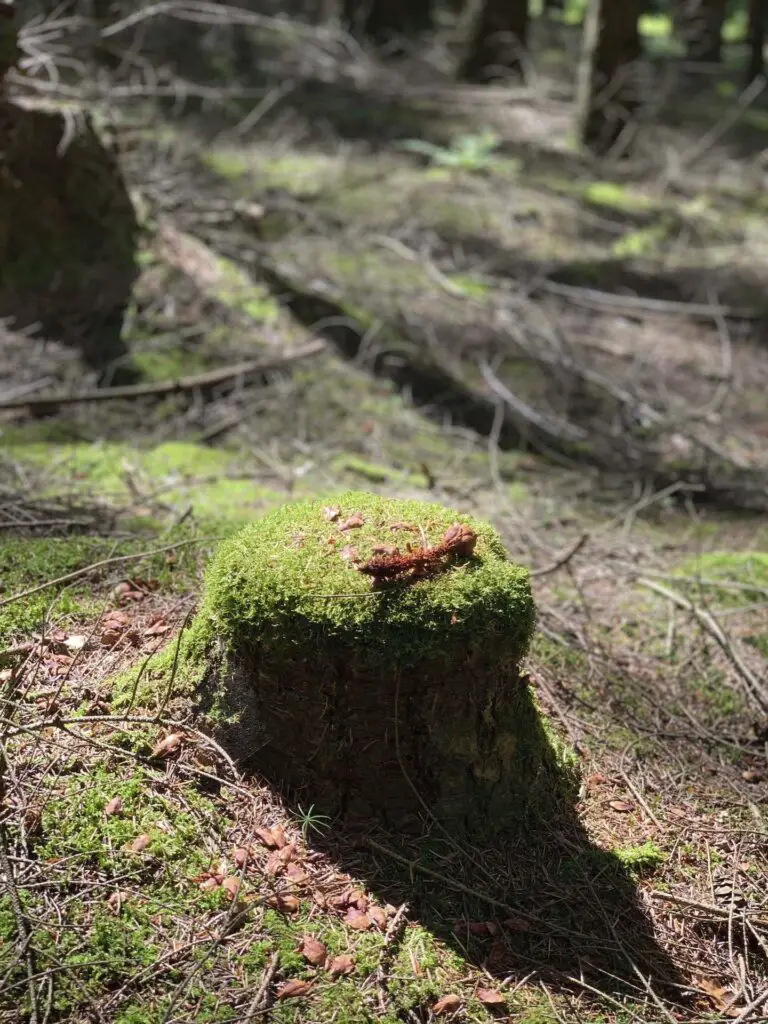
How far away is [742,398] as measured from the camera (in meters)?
8.30

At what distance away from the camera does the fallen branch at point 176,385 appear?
6.56 metres

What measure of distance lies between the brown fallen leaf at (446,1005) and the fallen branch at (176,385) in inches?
202

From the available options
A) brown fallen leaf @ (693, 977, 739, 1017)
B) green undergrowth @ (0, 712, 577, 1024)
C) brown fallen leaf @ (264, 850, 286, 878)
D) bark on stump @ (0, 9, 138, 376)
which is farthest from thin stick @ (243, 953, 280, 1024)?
bark on stump @ (0, 9, 138, 376)

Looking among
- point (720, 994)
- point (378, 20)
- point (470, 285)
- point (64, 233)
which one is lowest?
point (720, 994)

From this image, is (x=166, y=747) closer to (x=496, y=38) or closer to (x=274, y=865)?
(x=274, y=865)

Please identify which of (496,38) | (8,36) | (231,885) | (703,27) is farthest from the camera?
(703,27)

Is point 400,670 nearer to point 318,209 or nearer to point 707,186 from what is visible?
point 318,209

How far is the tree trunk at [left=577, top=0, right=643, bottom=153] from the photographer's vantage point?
38.3 feet

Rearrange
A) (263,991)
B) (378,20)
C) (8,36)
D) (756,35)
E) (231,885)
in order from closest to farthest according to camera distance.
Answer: (263,991) → (231,885) → (8,36) → (756,35) → (378,20)

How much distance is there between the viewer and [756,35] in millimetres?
16219

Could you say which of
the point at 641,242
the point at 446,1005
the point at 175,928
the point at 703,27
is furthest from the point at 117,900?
the point at 703,27

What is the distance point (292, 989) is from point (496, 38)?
16080 mm

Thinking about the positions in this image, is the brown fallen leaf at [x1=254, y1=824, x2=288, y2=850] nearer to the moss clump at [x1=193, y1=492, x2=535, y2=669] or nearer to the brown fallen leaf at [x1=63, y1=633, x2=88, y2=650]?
the moss clump at [x1=193, y1=492, x2=535, y2=669]

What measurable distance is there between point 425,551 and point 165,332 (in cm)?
569
